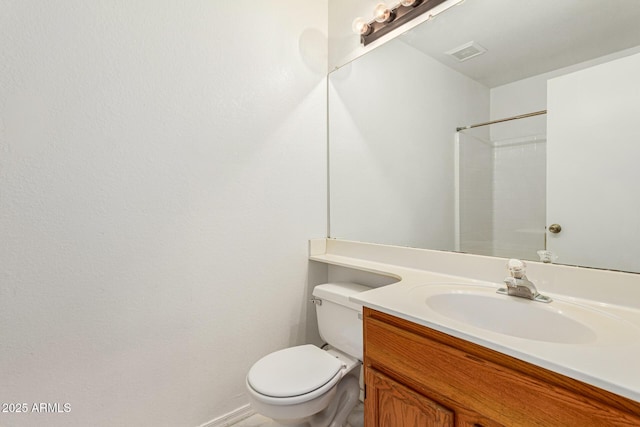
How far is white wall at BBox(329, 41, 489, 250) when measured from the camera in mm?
1437

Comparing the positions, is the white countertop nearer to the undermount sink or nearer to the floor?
the undermount sink

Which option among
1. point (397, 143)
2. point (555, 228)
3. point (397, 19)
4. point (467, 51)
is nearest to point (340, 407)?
point (555, 228)

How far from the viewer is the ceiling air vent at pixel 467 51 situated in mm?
1336

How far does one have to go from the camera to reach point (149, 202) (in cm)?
127

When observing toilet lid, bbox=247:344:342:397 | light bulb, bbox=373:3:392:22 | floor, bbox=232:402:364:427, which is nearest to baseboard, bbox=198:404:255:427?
floor, bbox=232:402:364:427

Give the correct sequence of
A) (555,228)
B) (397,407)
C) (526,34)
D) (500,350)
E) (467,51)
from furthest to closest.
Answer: (467,51), (526,34), (555,228), (397,407), (500,350)

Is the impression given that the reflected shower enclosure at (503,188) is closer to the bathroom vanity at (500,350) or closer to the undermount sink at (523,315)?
the bathroom vanity at (500,350)

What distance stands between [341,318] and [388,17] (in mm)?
1605

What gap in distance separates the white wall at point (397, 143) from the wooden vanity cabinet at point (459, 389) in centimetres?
64

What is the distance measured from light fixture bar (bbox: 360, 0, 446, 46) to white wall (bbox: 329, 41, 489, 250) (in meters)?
0.09

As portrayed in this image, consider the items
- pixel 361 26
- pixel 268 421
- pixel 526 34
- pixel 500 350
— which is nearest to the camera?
pixel 500 350

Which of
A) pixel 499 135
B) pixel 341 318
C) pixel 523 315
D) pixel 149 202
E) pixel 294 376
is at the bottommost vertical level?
pixel 294 376

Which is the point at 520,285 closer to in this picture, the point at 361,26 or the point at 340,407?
the point at 340,407

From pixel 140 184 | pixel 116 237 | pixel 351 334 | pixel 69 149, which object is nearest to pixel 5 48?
pixel 69 149
